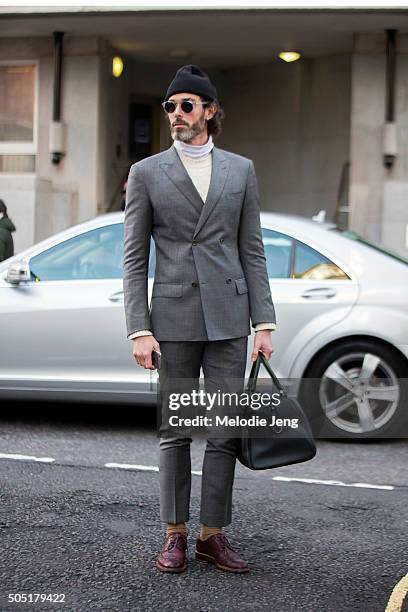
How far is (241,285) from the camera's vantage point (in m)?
4.25

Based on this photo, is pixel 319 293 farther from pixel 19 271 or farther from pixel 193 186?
pixel 193 186

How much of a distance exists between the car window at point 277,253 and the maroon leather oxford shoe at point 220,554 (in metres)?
3.23

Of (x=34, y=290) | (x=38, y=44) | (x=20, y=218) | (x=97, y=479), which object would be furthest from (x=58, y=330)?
(x=38, y=44)

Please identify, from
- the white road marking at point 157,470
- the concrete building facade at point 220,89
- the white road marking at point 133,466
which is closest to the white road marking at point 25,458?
the white road marking at point 157,470

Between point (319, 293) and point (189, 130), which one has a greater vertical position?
point (189, 130)

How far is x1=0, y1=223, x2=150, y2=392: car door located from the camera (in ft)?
23.8

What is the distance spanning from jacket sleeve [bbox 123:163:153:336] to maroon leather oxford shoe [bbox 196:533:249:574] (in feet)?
2.96

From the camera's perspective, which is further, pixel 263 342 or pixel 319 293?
pixel 319 293

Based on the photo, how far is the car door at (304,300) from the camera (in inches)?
279

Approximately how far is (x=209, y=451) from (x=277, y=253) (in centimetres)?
327

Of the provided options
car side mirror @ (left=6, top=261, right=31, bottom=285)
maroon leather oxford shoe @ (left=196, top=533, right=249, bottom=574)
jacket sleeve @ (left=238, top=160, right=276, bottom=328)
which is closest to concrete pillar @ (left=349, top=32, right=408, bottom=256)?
car side mirror @ (left=6, top=261, right=31, bottom=285)

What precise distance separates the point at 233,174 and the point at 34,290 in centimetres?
351

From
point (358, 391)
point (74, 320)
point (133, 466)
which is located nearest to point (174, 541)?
point (133, 466)

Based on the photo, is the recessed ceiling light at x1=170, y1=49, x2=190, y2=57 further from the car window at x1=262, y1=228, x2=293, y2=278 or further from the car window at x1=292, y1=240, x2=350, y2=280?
the car window at x1=292, y1=240, x2=350, y2=280
